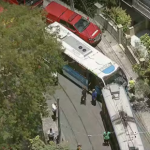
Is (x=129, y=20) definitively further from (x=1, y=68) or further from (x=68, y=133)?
(x=1, y=68)

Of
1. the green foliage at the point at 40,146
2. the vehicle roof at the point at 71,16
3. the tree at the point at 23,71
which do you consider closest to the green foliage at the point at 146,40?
the vehicle roof at the point at 71,16

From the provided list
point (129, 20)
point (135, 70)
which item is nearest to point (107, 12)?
point (129, 20)

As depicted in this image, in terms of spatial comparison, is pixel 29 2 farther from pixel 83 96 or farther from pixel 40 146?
pixel 40 146

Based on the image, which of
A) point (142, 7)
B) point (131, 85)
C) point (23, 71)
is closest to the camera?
point (23, 71)

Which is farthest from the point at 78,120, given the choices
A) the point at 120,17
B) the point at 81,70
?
the point at 120,17

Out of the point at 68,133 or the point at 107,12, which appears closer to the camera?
the point at 68,133

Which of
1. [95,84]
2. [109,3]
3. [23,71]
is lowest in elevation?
[23,71]

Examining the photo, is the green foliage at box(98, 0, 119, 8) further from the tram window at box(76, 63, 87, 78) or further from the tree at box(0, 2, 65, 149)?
the tree at box(0, 2, 65, 149)
